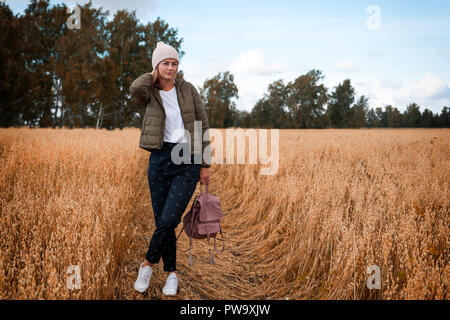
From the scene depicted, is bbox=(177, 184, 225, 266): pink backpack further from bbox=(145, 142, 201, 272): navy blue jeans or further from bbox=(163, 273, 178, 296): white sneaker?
bbox=(163, 273, 178, 296): white sneaker

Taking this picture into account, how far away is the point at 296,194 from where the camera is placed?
12.9 ft

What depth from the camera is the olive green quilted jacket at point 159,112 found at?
2289mm

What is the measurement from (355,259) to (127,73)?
1350 inches

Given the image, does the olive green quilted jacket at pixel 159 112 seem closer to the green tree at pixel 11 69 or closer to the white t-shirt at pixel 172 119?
the white t-shirt at pixel 172 119

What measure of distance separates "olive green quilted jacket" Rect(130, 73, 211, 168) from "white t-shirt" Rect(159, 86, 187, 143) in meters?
0.06

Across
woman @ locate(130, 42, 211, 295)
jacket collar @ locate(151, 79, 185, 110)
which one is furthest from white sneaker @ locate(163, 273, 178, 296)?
jacket collar @ locate(151, 79, 185, 110)

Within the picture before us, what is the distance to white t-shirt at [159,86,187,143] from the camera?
238 cm

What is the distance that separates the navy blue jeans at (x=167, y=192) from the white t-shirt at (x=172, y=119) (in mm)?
81

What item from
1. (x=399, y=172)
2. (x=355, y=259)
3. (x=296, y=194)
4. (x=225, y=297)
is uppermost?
(x=399, y=172)

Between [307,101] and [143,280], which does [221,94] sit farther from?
[143,280]

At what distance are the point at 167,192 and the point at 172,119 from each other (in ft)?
2.42

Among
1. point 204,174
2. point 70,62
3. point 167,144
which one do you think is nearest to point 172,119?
point 167,144

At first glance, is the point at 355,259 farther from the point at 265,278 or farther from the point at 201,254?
the point at 201,254

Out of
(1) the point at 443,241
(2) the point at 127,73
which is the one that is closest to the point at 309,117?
(2) the point at 127,73
